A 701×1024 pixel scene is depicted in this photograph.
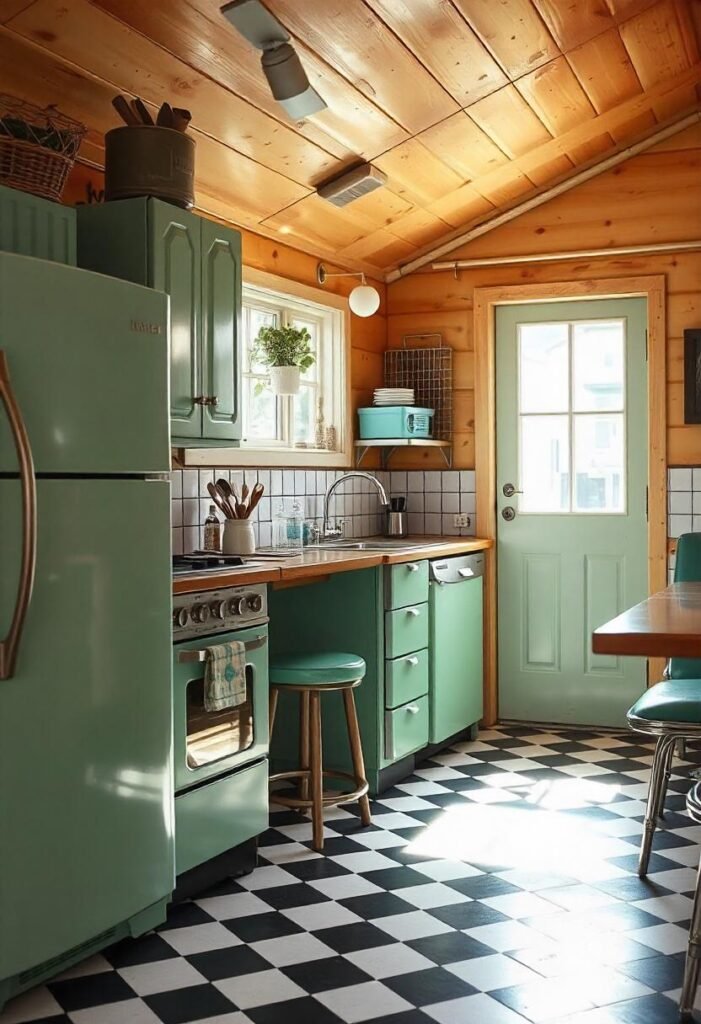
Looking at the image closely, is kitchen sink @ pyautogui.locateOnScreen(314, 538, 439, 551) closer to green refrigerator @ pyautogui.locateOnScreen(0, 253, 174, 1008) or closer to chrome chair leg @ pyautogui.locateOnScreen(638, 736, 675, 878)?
chrome chair leg @ pyautogui.locateOnScreen(638, 736, 675, 878)

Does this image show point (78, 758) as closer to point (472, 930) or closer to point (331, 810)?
point (472, 930)

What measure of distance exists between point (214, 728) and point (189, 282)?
1.35 meters

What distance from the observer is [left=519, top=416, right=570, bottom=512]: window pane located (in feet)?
17.7

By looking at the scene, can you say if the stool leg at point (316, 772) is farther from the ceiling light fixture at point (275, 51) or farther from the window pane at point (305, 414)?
the ceiling light fixture at point (275, 51)

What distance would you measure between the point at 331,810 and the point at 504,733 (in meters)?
1.48

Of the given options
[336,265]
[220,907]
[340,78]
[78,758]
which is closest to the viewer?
[78,758]

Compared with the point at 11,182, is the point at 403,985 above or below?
below

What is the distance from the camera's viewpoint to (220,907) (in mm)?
3123

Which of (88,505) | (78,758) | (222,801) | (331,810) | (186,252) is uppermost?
(186,252)

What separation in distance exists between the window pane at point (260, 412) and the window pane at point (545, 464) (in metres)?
1.37

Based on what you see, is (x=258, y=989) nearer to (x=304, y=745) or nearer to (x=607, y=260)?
(x=304, y=745)

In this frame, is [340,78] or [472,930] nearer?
[472,930]

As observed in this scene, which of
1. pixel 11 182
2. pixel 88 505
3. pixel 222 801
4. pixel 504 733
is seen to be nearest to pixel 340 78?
pixel 11 182

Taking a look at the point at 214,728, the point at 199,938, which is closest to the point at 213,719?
the point at 214,728
